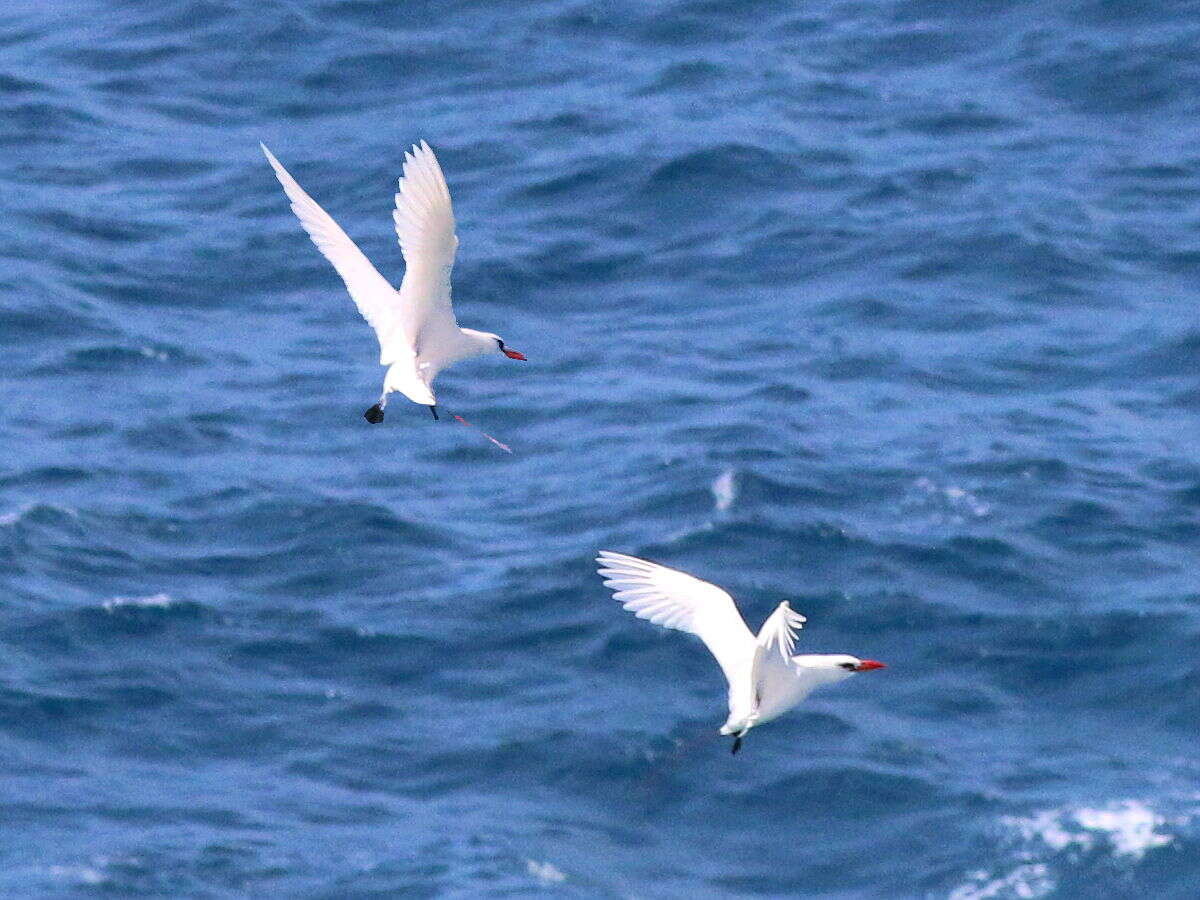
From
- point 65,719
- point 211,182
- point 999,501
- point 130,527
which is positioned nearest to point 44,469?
point 130,527

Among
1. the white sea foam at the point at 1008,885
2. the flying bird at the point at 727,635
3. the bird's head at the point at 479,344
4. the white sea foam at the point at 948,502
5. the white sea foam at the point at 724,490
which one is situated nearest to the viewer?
the flying bird at the point at 727,635

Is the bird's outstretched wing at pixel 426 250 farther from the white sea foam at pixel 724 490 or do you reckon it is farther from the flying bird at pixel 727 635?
the white sea foam at pixel 724 490

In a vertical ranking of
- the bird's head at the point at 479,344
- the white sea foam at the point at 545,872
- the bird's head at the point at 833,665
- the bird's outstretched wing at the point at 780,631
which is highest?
the bird's head at the point at 479,344

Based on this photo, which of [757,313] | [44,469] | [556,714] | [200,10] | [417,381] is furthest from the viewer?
[200,10]

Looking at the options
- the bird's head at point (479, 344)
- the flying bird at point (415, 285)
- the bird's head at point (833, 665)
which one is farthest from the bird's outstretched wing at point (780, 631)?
the bird's head at point (479, 344)

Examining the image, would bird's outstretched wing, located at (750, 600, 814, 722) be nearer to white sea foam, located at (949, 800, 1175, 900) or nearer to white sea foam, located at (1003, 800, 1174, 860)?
white sea foam, located at (949, 800, 1175, 900)

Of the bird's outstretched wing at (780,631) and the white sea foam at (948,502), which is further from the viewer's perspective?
the white sea foam at (948,502)

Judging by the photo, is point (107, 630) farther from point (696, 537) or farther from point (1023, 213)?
point (1023, 213)
